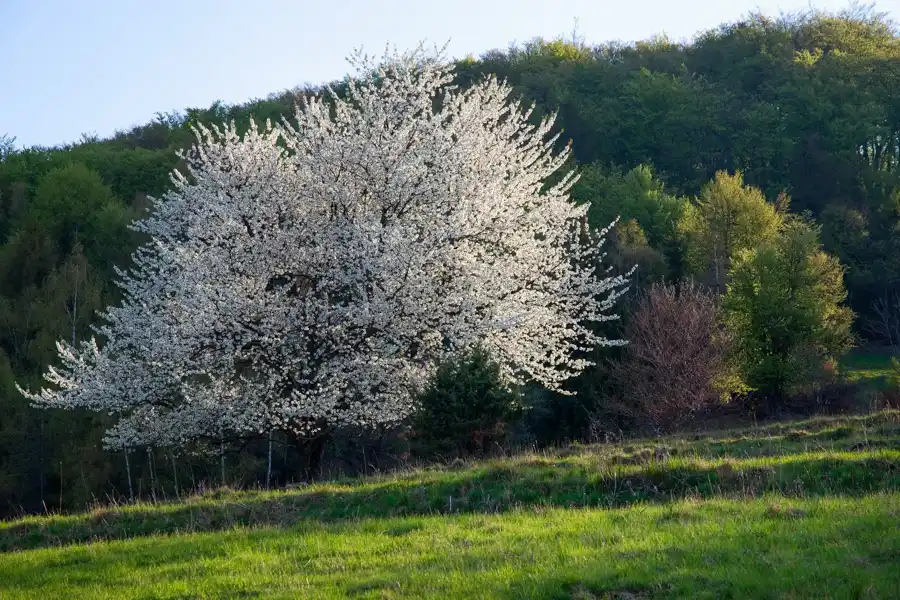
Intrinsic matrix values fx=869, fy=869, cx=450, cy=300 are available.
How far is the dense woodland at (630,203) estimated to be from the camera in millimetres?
34406

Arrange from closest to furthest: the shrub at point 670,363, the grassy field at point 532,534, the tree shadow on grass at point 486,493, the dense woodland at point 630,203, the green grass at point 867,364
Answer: the grassy field at point 532,534, the tree shadow on grass at point 486,493, the shrub at point 670,363, the dense woodland at point 630,203, the green grass at point 867,364

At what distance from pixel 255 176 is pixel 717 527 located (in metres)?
14.7

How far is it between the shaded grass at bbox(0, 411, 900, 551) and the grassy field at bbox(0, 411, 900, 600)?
3 centimetres

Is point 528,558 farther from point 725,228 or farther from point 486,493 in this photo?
point 725,228

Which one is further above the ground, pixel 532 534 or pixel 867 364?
pixel 532 534

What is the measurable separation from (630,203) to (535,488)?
142 ft

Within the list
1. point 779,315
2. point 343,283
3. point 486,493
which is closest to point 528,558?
point 486,493

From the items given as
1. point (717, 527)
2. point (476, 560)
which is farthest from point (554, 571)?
point (717, 527)

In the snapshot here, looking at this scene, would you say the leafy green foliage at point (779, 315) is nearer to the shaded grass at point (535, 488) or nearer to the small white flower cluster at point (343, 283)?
the small white flower cluster at point (343, 283)

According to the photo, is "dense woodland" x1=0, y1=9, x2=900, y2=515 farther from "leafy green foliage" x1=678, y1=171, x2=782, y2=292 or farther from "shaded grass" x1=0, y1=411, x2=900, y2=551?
"shaded grass" x1=0, y1=411, x2=900, y2=551

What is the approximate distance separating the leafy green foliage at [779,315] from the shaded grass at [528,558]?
26.5 meters

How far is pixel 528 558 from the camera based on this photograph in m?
7.96

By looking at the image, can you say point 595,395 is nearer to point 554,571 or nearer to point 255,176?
point 255,176

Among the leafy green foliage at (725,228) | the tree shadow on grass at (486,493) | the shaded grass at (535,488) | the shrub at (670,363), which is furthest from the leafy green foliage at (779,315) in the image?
the tree shadow on grass at (486,493)
